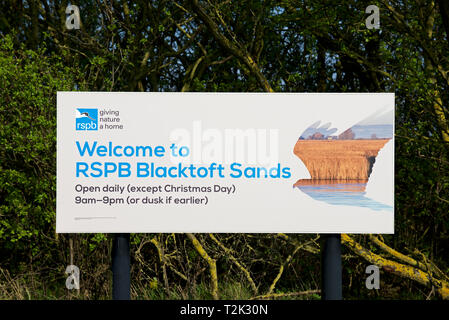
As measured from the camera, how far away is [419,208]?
29.3ft

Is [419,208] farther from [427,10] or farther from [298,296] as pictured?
[427,10]

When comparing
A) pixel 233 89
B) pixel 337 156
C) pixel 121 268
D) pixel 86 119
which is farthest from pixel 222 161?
pixel 233 89

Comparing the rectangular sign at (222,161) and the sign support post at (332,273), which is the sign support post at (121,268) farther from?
Result: the sign support post at (332,273)

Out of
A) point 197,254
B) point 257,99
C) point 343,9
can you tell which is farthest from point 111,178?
point 343,9

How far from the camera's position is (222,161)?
18.0 ft

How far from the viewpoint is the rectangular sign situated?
5.46 m

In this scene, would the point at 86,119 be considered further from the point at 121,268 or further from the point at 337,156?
Result: the point at 337,156

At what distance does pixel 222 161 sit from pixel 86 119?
4.36 ft

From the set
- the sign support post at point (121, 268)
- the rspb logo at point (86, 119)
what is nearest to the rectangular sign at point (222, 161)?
the rspb logo at point (86, 119)

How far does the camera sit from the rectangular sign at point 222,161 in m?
5.46

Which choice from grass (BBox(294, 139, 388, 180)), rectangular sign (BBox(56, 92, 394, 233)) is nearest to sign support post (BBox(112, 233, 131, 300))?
rectangular sign (BBox(56, 92, 394, 233))

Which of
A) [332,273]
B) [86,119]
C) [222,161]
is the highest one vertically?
[86,119]

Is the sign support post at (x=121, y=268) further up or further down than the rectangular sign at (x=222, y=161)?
further down

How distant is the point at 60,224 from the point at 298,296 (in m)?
4.12
